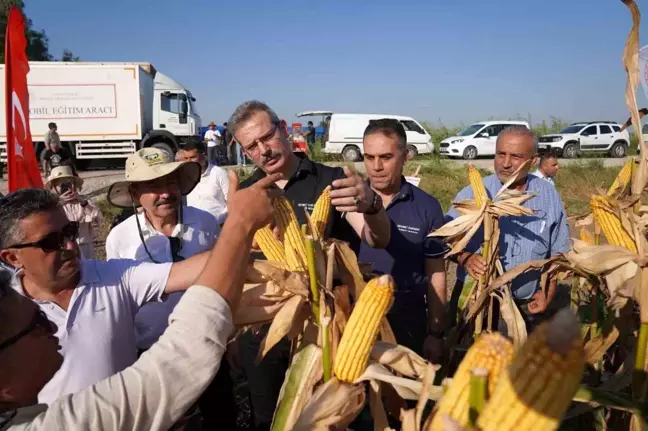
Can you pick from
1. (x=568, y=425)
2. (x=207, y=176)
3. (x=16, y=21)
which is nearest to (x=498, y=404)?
(x=568, y=425)

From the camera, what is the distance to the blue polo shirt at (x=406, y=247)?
2615 millimetres

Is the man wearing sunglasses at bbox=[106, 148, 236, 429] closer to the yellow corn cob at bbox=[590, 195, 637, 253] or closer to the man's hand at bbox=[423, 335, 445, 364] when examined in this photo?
the man's hand at bbox=[423, 335, 445, 364]

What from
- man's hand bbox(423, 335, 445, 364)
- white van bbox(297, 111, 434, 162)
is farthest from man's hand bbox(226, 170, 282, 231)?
white van bbox(297, 111, 434, 162)

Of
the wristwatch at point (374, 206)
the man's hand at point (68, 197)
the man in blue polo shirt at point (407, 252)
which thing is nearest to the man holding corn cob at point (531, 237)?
the man in blue polo shirt at point (407, 252)

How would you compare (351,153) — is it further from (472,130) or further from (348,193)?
(348,193)

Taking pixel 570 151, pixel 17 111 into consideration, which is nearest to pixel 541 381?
pixel 17 111

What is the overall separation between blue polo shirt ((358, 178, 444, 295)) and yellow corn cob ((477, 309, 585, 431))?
173 centimetres

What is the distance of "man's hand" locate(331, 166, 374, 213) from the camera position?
1736mm

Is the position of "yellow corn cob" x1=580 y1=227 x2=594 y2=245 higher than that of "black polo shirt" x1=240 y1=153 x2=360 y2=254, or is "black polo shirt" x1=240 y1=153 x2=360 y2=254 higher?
"black polo shirt" x1=240 y1=153 x2=360 y2=254

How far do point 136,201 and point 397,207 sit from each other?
1551 mm

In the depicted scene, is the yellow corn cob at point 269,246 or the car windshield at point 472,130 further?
the car windshield at point 472,130

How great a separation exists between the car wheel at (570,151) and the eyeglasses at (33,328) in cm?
2268

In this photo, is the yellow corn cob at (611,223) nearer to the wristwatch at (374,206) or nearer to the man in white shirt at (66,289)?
the wristwatch at (374,206)

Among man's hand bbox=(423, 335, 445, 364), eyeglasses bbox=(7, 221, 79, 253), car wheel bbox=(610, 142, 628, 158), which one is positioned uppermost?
car wheel bbox=(610, 142, 628, 158)
